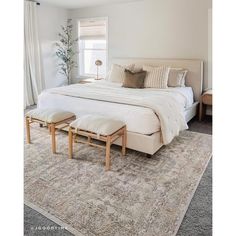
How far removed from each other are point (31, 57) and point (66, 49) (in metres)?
1.17

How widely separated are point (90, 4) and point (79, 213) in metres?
4.87

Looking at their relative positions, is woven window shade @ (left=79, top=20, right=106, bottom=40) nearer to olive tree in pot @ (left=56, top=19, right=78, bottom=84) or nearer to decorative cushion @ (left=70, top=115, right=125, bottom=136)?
olive tree in pot @ (left=56, top=19, right=78, bottom=84)

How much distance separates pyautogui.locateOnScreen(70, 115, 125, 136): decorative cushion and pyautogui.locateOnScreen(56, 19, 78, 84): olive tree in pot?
3801mm

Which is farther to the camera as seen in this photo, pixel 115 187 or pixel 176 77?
pixel 176 77

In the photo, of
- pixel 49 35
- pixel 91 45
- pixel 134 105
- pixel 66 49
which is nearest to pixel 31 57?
pixel 49 35

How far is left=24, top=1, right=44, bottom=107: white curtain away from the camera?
198 inches

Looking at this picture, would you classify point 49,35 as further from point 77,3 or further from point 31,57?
point 77,3

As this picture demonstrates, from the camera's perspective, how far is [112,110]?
9.70 ft

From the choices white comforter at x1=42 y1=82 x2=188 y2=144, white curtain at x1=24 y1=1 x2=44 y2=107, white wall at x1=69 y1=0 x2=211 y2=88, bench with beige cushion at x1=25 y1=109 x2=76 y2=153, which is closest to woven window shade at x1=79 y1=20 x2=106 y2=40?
white wall at x1=69 y1=0 x2=211 y2=88

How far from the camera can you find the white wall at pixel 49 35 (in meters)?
5.48

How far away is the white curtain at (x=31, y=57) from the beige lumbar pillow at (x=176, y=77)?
308 centimetres

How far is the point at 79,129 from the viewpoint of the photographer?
8.68ft

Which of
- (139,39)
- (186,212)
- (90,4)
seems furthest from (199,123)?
(90,4)
